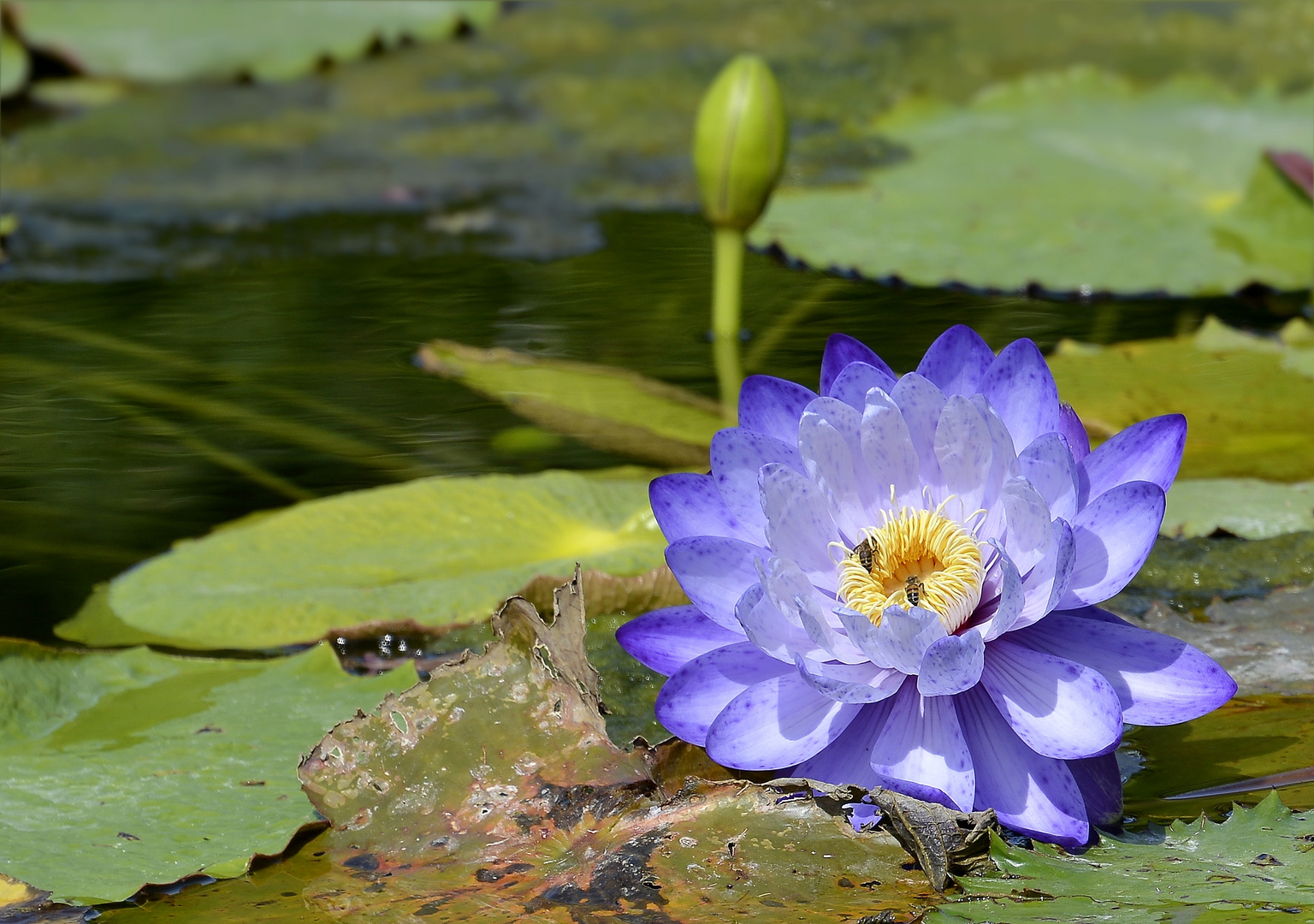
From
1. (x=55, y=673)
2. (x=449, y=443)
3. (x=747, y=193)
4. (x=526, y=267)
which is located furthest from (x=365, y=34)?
(x=55, y=673)

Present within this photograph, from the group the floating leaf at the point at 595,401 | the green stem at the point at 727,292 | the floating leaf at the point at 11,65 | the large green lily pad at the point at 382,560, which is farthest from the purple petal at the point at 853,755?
the floating leaf at the point at 11,65

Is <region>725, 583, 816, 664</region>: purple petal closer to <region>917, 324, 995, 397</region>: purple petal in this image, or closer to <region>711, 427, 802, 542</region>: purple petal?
<region>711, 427, 802, 542</region>: purple petal

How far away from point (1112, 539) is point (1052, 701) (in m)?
0.12

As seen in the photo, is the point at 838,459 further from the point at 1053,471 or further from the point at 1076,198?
the point at 1076,198

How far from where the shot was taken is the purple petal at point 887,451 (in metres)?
0.96

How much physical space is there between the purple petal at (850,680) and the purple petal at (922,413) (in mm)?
167

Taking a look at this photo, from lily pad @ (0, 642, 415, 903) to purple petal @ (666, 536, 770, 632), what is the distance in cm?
35

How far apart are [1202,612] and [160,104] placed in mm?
4068

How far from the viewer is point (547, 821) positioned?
3.19 ft

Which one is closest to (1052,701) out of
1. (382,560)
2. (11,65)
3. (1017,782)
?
(1017,782)

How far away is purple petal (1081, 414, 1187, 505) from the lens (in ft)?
3.11

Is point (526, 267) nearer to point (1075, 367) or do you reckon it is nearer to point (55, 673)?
point (1075, 367)

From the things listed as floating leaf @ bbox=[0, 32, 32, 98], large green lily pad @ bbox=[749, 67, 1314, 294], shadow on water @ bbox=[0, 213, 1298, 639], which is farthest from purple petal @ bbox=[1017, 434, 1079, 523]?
floating leaf @ bbox=[0, 32, 32, 98]

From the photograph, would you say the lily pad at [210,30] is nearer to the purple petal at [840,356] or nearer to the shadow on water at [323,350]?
the shadow on water at [323,350]
